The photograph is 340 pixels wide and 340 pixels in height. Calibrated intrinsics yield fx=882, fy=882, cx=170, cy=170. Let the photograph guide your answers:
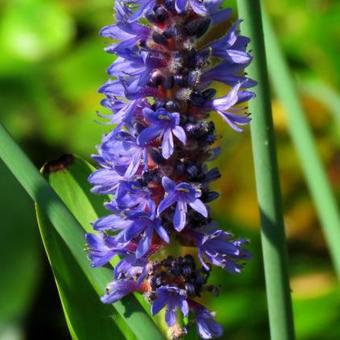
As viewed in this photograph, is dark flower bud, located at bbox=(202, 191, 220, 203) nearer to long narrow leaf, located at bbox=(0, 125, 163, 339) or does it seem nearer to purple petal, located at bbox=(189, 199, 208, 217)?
purple petal, located at bbox=(189, 199, 208, 217)

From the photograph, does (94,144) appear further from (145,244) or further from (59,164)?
(145,244)

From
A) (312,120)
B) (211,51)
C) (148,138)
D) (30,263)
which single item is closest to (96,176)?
(148,138)

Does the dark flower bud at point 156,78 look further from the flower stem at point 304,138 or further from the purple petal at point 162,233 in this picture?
the flower stem at point 304,138

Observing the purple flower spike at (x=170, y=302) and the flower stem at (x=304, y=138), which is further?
the flower stem at (x=304, y=138)

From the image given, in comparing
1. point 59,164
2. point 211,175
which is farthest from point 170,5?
point 59,164

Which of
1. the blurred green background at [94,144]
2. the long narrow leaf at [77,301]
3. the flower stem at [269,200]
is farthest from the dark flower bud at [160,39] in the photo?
the blurred green background at [94,144]

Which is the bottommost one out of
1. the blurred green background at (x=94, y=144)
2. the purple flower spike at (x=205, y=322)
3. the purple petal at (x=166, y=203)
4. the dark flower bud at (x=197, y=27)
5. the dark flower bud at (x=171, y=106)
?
the blurred green background at (x=94, y=144)

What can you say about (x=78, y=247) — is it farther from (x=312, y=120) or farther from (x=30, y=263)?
(x=312, y=120)

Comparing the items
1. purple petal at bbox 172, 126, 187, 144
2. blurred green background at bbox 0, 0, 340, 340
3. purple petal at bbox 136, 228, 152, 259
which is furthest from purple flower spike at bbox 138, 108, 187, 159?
blurred green background at bbox 0, 0, 340, 340

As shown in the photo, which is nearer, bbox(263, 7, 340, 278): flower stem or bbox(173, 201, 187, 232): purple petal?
bbox(173, 201, 187, 232): purple petal
